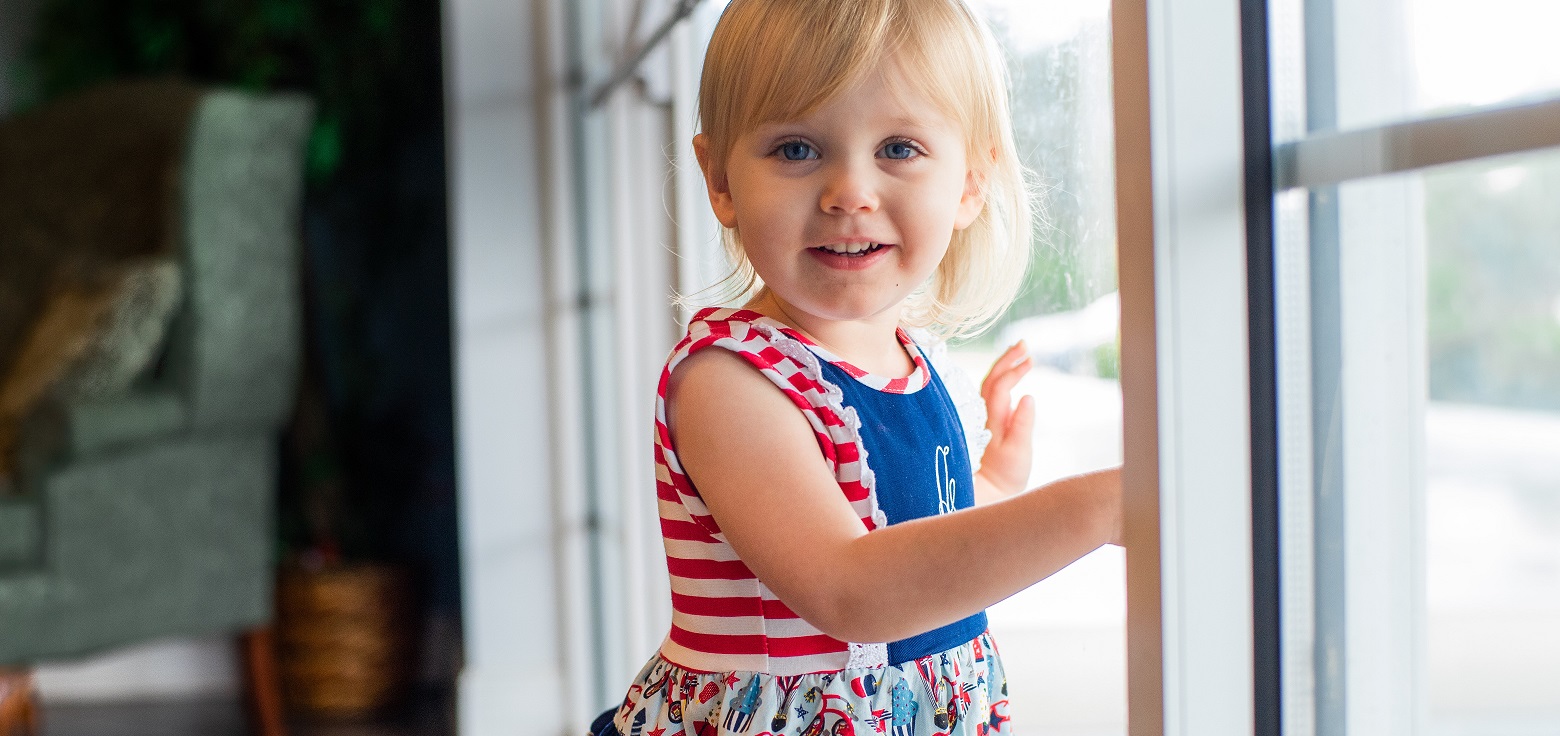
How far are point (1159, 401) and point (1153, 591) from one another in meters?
0.07

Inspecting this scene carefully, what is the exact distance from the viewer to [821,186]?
574mm

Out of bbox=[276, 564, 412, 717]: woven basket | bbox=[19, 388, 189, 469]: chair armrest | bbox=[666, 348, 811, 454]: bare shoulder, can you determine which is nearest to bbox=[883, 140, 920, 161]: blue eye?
bbox=[666, 348, 811, 454]: bare shoulder

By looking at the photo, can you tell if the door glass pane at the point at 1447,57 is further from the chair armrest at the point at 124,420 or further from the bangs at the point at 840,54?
the chair armrest at the point at 124,420

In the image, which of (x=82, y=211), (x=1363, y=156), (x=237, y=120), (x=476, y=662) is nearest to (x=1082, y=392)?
(x=1363, y=156)

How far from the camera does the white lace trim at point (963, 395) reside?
692 millimetres

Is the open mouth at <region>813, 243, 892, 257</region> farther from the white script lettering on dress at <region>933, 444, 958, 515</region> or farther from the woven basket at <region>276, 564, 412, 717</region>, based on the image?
the woven basket at <region>276, 564, 412, 717</region>

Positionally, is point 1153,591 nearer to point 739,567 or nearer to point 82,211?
point 739,567

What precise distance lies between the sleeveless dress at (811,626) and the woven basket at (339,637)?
6.06ft

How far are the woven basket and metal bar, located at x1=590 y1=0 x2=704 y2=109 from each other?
1062mm

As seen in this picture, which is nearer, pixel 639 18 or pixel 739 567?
pixel 739 567

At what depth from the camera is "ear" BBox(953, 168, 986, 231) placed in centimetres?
62

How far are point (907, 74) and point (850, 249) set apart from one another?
79mm

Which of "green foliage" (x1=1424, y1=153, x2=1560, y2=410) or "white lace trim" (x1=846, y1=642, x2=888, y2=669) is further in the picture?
"white lace trim" (x1=846, y1=642, x2=888, y2=669)

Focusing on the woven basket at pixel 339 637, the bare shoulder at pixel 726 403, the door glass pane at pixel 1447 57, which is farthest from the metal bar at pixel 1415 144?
the woven basket at pixel 339 637
